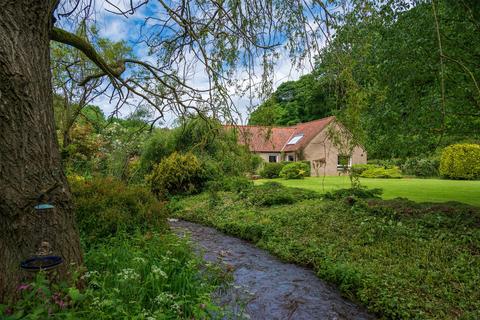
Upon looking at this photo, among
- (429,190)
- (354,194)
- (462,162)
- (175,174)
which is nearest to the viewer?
(354,194)

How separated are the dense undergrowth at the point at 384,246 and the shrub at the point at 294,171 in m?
12.0

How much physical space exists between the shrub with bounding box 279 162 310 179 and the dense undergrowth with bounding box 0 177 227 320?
53.6ft

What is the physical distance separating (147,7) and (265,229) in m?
5.29

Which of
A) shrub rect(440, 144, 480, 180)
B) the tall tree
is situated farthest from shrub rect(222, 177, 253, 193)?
shrub rect(440, 144, 480, 180)

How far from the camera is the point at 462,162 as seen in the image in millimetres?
19406

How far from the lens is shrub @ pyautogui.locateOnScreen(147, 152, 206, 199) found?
12680 mm

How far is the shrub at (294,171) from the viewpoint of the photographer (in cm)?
2181

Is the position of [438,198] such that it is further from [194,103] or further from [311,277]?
[194,103]

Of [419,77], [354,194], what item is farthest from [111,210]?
[354,194]

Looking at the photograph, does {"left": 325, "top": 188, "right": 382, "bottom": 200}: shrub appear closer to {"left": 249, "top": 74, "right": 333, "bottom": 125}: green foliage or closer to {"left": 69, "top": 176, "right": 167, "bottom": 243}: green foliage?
{"left": 69, "top": 176, "right": 167, "bottom": 243}: green foliage

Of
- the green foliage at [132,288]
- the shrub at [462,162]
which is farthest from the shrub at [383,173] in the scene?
the green foliage at [132,288]

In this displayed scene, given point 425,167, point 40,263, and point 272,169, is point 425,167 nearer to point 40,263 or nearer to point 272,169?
point 272,169

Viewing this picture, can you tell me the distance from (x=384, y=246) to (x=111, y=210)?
15.5 ft

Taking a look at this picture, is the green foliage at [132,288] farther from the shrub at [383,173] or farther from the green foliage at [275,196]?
the shrub at [383,173]
